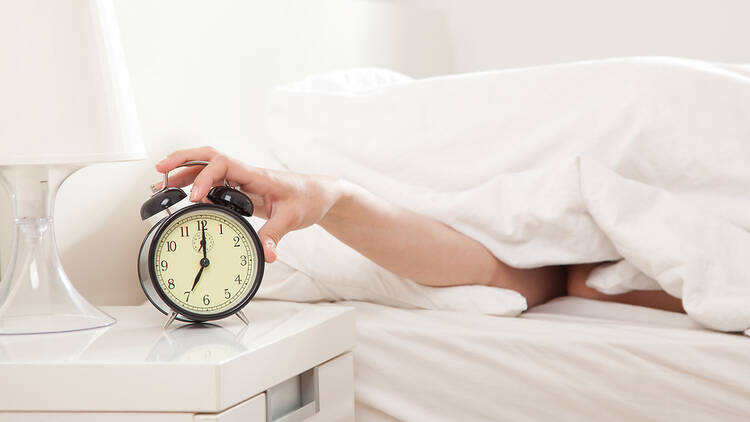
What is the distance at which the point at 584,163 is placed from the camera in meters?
1.25

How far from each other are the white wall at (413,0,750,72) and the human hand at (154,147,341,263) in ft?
5.65

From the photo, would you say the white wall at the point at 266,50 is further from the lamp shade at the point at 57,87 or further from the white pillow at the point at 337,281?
the lamp shade at the point at 57,87

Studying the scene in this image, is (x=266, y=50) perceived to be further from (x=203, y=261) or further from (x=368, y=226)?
(x=203, y=261)

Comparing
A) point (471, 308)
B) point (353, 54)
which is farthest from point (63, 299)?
point (353, 54)

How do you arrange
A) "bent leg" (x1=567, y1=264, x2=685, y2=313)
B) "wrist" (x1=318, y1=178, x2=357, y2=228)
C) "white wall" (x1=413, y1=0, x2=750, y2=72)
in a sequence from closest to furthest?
"wrist" (x1=318, y1=178, x2=357, y2=228) → "bent leg" (x1=567, y1=264, x2=685, y2=313) → "white wall" (x1=413, y1=0, x2=750, y2=72)

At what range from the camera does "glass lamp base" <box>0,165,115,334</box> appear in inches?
37.4

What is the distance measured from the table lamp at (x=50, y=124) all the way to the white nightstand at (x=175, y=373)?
60 mm

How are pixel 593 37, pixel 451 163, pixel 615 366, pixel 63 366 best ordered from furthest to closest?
pixel 593 37 < pixel 451 163 < pixel 615 366 < pixel 63 366

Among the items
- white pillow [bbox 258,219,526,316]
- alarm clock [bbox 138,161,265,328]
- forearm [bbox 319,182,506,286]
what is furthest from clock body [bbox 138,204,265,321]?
white pillow [bbox 258,219,526,316]

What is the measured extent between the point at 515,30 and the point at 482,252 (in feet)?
5.32

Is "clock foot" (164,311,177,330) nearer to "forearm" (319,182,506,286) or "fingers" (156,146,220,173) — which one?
"fingers" (156,146,220,173)

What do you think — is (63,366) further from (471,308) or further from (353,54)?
(353,54)

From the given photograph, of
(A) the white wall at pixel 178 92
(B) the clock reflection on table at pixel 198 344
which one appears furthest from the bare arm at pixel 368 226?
(A) the white wall at pixel 178 92

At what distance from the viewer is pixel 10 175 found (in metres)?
0.96
